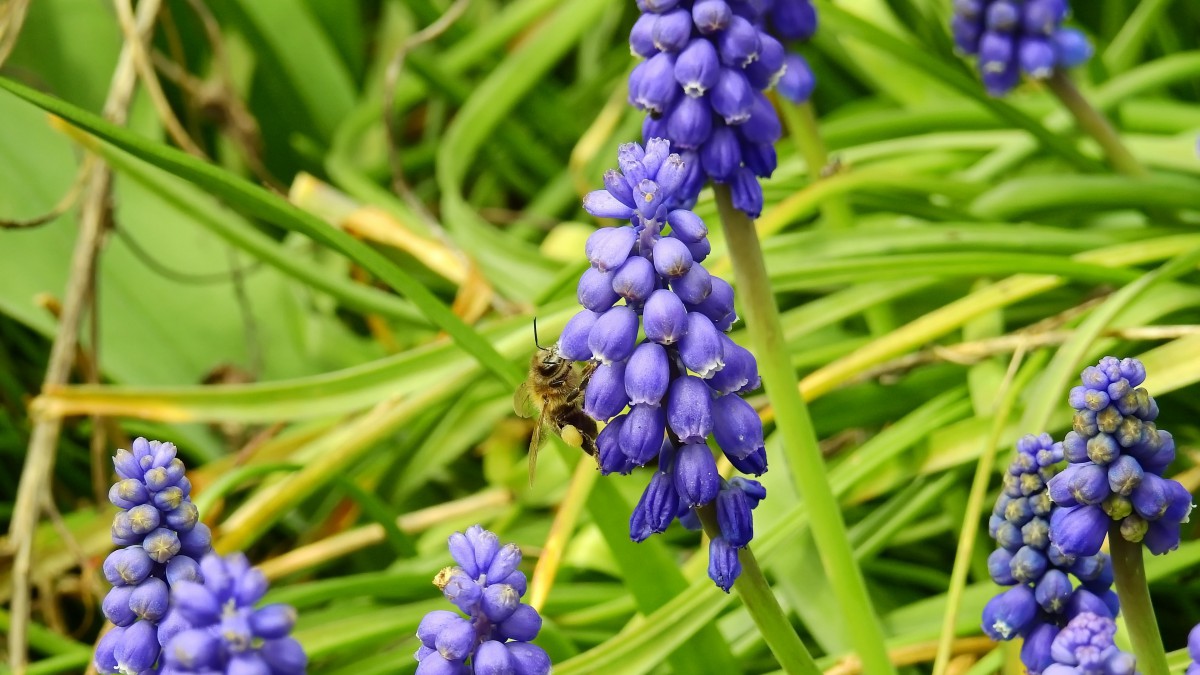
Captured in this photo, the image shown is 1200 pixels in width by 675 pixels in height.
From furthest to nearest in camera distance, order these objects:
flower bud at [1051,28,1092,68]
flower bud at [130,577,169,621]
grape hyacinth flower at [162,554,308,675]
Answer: flower bud at [1051,28,1092,68], flower bud at [130,577,169,621], grape hyacinth flower at [162,554,308,675]

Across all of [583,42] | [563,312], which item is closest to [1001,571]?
[563,312]

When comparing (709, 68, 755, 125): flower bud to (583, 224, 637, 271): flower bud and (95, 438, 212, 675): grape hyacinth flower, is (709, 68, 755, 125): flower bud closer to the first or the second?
(583, 224, 637, 271): flower bud

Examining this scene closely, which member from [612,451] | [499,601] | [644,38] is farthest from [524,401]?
[499,601]

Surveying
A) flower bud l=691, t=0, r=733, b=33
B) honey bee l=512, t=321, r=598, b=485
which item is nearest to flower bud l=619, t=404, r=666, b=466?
honey bee l=512, t=321, r=598, b=485

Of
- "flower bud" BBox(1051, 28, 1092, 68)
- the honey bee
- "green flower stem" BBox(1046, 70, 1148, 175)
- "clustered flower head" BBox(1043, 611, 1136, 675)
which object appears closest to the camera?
"clustered flower head" BBox(1043, 611, 1136, 675)

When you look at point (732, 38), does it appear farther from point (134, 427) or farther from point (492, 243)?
point (134, 427)

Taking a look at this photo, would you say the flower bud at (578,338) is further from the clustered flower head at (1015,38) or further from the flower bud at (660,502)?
the clustered flower head at (1015,38)
